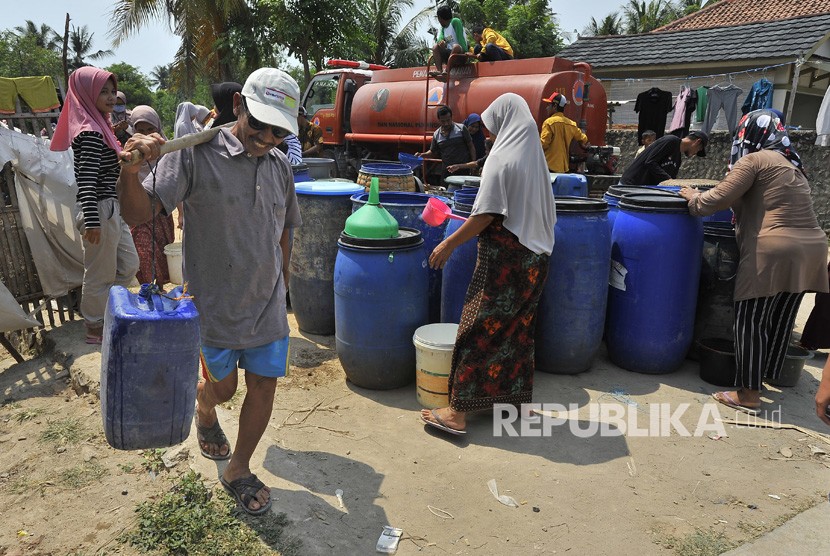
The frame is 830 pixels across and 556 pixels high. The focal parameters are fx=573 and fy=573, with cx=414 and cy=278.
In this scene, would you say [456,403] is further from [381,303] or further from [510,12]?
[510,12]

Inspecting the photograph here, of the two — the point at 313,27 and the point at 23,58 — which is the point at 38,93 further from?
the point at 23,58

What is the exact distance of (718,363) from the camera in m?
3.93

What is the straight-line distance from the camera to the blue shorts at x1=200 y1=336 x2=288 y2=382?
2422 mm

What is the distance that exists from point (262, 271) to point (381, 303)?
1315mm

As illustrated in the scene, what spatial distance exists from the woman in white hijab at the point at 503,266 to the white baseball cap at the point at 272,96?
3.89 feet

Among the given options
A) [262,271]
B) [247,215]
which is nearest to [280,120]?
[247,215]

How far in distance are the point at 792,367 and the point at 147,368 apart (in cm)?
406

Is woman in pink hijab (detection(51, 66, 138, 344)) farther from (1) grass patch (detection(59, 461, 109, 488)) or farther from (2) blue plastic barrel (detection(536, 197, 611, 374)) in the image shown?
(2) blue plastic barrel (detection(536, 197, 611, 374))

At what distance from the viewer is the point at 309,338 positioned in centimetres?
465

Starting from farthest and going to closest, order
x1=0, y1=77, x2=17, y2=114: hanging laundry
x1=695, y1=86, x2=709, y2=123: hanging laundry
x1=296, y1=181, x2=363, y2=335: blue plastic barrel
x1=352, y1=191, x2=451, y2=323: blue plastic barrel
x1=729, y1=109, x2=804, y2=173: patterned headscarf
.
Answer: x1=695, y1=86, x2=709, y2=123: hanging laundry < x1=0, y1=77, x2=17, y2=114: hanging laundry < x1=296, y1=181, x2=363, y2=335: blue plastic barrel < x1=352, y1=191, x2=451, y2=323: blue plastic barrel < x1=729, y1=109, x2=804, y2=173: patterned headscarf

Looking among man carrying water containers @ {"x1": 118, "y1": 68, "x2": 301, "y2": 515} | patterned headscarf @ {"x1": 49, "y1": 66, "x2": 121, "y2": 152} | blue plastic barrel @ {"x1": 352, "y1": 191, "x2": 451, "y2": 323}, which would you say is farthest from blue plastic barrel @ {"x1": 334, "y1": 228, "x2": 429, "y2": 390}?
patterned headscarf @ {"x1": 49, "y1": 66, "x2": 121, "y2": 152}

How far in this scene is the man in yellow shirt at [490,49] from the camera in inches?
325

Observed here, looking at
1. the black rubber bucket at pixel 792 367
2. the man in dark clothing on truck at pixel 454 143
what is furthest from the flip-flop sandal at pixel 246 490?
the man in dark clothing on truck at pixel 454 143

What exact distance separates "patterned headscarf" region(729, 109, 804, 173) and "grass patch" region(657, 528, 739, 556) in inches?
92.2
